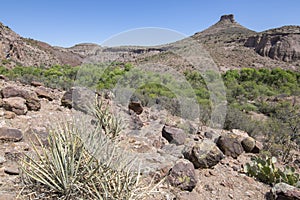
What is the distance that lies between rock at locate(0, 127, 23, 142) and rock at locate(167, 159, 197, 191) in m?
2.42

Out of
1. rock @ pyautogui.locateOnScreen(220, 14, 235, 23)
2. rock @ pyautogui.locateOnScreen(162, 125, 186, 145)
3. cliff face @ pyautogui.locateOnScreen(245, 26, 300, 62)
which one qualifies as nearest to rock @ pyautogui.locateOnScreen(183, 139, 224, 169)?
rock @ pyautogui.locateOnScreen(162, 125, 186, 145)

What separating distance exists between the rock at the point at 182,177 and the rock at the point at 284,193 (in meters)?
1.03

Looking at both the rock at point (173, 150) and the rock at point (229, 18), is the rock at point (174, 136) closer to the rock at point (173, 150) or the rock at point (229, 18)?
the rock at point (173, 150)

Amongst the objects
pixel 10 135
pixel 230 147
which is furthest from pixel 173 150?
pixel 10 135

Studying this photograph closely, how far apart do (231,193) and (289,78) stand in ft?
76.8

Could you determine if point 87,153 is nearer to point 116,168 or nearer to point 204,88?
point 116,168

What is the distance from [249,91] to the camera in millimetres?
18281

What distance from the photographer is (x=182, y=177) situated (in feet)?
10.1

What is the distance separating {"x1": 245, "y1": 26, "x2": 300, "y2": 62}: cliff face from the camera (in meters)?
42.5

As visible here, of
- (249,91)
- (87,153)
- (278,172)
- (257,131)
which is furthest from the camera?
(249,91)

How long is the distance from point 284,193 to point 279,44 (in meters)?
47.4

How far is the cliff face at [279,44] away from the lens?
42.5 m

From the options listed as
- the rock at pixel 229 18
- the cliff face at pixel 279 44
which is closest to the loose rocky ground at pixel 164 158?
the cliff face at pixel 279 44

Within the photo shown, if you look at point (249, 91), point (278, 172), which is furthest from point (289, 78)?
point (278, 172)
